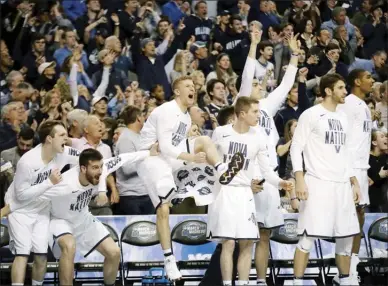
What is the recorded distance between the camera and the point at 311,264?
14.2m

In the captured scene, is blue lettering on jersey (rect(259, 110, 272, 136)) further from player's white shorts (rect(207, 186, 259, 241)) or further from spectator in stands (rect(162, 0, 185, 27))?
spectator in stands (rect(162, 0, 185, 27))

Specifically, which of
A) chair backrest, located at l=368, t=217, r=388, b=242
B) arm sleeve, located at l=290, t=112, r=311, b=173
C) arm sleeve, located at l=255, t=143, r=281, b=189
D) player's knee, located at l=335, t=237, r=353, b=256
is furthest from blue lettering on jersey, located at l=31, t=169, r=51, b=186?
chair backrest, located at l=368, t=217, r=388, b=242

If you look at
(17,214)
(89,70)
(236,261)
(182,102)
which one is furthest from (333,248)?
(89,70)

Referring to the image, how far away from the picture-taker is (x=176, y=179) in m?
13.6

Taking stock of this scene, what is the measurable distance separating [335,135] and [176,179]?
194 centimetres

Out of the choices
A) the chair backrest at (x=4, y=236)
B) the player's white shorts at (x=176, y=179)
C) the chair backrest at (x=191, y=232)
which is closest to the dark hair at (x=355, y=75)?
the player's white shorts at (x=176, y=179)

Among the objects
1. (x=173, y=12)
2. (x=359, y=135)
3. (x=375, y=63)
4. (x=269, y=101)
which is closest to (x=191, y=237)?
(x=269, y=101)

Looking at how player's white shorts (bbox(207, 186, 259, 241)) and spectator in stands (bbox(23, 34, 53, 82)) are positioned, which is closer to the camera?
player's white shorts (bbox(207, 186, 259, 241))

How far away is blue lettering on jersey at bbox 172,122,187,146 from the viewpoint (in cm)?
1311

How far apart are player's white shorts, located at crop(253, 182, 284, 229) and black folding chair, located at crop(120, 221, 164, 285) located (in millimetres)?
1363

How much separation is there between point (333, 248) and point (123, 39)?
6.43m

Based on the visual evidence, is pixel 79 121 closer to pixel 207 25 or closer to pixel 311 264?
pixel 311 264

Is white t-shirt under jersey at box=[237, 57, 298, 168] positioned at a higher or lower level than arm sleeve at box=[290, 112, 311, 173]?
higher

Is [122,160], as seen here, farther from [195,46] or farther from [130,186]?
[195,46]
